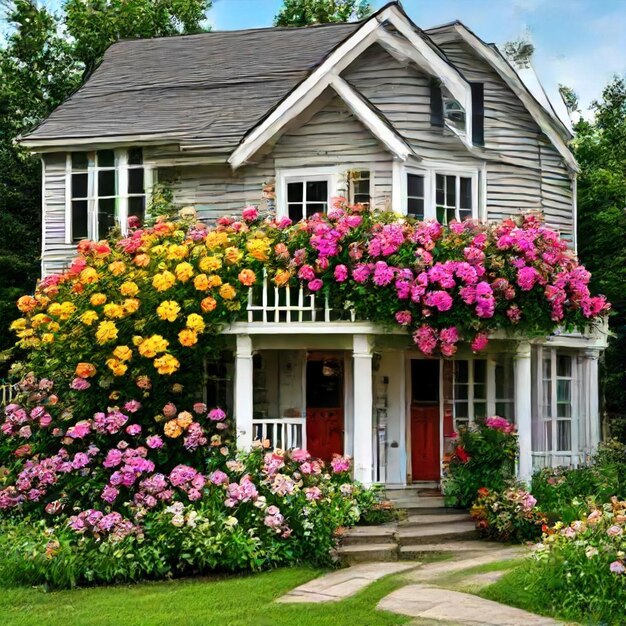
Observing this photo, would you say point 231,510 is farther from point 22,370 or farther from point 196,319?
point 22,370

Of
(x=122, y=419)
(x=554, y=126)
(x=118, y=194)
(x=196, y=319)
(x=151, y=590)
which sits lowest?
(x=151, y=590)

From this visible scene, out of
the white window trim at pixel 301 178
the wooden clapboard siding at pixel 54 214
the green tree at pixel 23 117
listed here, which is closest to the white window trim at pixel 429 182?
the white window trim at pixel 301 178

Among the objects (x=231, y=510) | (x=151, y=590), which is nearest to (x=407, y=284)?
(x=231, y=510)

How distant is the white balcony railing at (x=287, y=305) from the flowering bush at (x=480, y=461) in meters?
2.67

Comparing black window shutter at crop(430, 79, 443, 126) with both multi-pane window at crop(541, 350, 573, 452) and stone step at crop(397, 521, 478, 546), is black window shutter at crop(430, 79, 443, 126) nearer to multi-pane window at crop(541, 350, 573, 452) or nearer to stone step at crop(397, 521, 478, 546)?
multi-pane window at crop(541, 350, 573, 452)

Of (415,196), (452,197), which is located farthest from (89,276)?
(452,197)

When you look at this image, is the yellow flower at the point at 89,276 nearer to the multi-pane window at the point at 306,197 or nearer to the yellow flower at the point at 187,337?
the yellow flower at the point at 187,337

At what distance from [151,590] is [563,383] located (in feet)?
36.0

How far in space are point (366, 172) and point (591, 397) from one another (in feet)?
21.4

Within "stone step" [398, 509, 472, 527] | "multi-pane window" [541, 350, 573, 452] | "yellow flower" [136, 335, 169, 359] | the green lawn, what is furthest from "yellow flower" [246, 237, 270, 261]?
"multi-pane window" [541, 350, 573, 452]

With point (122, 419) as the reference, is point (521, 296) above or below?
above

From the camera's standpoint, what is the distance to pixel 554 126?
19.3 metres

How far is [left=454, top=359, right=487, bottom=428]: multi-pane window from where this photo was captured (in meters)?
18.2

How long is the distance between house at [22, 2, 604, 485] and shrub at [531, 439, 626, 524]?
0.52 metres
